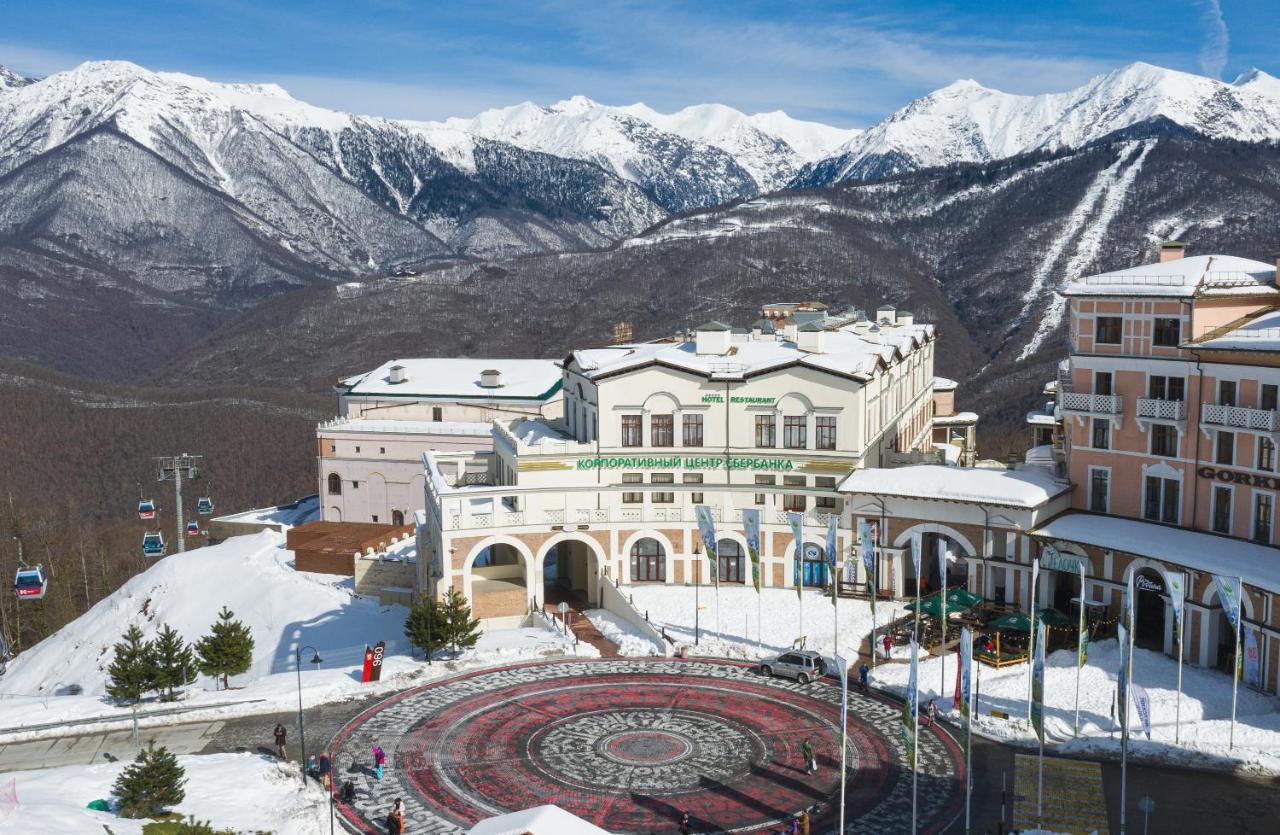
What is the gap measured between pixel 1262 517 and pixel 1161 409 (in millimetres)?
6953

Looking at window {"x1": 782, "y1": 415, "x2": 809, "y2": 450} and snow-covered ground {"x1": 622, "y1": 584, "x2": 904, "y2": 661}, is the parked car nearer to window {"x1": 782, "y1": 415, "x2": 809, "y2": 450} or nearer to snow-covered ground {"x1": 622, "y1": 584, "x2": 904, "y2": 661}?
snow-covered ground {"x1": 622, "y1": 584, "x2": 904, "y2": 661}

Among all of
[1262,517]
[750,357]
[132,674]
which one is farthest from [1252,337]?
[132,674]

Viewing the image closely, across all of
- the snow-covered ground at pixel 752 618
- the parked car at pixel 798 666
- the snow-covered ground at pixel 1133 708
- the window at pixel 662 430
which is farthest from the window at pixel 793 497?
the snow-covered ground at pixel 1133 708

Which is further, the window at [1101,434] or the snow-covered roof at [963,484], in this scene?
the window at [1101,434]

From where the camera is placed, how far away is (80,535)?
139125 mm

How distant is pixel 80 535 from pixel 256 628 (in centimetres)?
7370

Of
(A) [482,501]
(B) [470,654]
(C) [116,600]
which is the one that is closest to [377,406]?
(C) [116,600]

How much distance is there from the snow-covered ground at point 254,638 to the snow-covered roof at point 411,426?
46.0 ft

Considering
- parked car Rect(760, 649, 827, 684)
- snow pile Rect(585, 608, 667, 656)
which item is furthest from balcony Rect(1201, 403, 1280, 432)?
snow pile Rect(585, 608, 667, 656)

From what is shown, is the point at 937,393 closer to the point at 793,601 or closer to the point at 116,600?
the point at 793,601

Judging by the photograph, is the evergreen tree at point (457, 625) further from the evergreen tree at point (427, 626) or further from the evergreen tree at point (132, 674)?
the evergreen tree at point (132, 674)

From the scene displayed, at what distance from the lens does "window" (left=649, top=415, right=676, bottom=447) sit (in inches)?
2741

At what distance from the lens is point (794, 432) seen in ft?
225

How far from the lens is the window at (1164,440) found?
59000 mm
